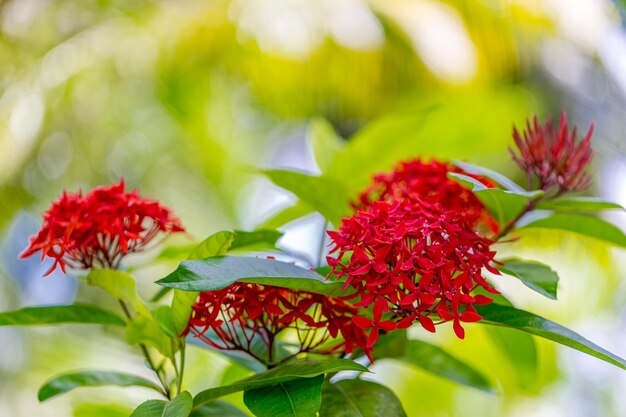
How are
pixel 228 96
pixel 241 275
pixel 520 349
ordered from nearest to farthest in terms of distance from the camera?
pixel 241 275
pixel 520 349
pixel 228 96

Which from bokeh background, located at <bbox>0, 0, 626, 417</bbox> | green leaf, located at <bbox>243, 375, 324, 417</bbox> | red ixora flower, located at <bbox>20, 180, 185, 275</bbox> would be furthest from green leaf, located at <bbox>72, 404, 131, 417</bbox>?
bokeh background, located at <bbox>0, 0, 626, 417</bbox>

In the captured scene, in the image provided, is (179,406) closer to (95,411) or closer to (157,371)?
(157,371)

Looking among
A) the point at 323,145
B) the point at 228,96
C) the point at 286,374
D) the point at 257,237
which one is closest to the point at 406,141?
the point at 323,145

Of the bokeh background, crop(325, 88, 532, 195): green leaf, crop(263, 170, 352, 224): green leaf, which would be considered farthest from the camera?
the bokeh background

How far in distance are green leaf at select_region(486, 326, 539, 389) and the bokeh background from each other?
1616 mm

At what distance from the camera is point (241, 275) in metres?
0.50

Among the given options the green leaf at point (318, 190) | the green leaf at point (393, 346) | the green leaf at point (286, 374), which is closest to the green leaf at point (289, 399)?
the green leaf at point (286, 374)

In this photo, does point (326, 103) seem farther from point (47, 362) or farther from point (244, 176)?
point (47, 362)

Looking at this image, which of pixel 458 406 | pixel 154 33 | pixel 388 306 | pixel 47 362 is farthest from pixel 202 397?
pixel 154 33

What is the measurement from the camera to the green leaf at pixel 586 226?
70cm

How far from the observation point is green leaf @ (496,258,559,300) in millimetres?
601

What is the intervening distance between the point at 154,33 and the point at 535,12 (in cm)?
162

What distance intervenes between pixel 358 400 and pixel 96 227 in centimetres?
25

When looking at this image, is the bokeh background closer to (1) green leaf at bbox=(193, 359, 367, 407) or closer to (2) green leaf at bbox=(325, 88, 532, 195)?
(2) green leaf at bbox=(325, 88, 532, 195)
